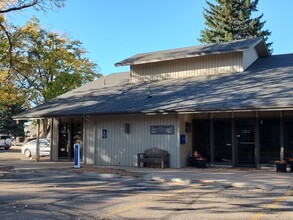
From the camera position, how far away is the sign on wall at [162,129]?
55.5 ft

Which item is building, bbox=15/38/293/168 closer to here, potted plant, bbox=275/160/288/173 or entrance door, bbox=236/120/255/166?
entrance door, bbox=236/120/255/166

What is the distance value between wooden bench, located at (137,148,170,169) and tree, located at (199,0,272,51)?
29.6 m

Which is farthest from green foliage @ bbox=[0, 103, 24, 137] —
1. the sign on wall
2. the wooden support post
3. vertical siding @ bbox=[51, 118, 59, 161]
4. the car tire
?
the wooden support post

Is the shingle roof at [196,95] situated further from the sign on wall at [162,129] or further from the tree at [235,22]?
the tree at [235,22]

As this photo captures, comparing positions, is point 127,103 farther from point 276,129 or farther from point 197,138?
point 276,129

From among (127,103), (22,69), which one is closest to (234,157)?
(127,103)

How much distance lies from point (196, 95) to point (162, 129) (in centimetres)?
227

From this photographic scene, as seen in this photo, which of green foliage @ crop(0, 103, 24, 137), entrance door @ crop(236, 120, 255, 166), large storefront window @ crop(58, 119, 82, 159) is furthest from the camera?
green foliage @ crop(0, 103, 24, 137)

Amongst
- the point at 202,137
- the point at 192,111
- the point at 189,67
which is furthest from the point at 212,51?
the point at 192,111

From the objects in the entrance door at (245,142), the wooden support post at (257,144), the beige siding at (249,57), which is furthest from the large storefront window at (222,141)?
the beige siding at (249,57)

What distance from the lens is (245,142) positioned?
16.4m

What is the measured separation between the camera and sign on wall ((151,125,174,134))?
16.9 meters

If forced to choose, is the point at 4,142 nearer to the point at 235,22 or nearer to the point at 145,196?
the point at 235,22

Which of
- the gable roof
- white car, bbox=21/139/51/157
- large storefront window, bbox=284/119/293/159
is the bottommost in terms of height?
white car, bbox=21/139/51/157
